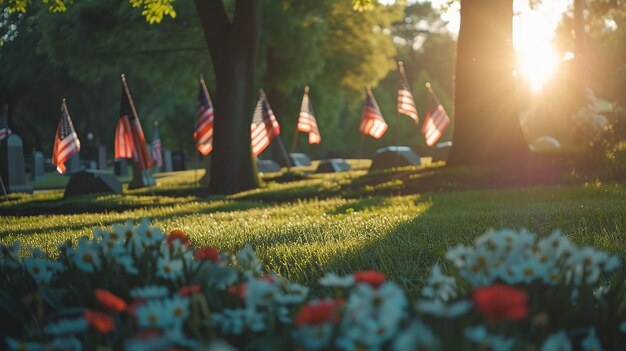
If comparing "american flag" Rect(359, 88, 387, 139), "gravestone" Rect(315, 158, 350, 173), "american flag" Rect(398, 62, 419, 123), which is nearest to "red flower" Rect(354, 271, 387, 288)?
"american flag" Rect(398, 62, 419, 123)

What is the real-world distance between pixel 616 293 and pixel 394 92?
65.6 meters

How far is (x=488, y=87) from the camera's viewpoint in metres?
14.4

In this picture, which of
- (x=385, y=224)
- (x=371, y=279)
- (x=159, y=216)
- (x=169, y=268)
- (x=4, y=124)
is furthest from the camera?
(x=4, y=124)

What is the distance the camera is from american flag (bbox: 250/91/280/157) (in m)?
19.1

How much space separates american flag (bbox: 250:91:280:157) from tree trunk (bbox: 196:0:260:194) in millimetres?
2700

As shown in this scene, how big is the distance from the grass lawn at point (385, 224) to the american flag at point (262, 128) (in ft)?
18.5

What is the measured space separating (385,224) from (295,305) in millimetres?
3516

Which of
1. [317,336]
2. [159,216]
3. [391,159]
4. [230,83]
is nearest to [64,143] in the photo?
[230,83]

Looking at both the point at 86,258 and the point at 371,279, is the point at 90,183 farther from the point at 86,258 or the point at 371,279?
the point at 371,279

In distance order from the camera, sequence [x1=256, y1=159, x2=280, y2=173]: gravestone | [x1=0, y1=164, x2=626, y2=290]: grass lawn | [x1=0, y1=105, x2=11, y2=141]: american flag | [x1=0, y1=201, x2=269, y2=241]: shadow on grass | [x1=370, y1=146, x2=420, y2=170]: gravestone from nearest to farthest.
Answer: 1. [x1=0, y1=164, x2=626, y2=290]: grass lawn
2. [x1=0, y1=201, x2=269, y2=241]: shadow on grass
3. [x1=0, y1=105, x2=11, y2=141]: american flag
4. [x1=370, y1=146, x2=420, y2=170]: gravestone
5. [x1=256, y1=159, x2=280, y2=173]: gravestone

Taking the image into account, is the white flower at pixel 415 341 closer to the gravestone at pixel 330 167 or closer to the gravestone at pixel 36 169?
the gravestone at pixel 330 167

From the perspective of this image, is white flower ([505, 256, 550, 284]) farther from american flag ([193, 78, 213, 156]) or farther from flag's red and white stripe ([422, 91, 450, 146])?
flag's red and white stripe ([422, 91, 450, 146])

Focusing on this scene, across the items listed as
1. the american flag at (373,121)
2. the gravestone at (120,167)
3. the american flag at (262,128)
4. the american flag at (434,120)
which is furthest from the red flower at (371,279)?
the gravestone at (120,167)

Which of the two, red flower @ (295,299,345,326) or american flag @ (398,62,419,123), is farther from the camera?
american flag @ (398,62,419,123)
